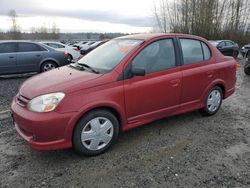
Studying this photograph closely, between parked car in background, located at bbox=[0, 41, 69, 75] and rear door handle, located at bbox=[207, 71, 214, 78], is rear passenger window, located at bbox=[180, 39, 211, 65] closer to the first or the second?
rear door handle, located at bbox=[207, 71, 214, 78]

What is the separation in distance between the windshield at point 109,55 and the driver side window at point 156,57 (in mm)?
187

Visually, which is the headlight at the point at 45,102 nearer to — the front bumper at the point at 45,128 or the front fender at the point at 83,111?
the front bumper at the point at 45,128

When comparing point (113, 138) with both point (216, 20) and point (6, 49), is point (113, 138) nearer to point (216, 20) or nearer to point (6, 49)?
point (6, 49)

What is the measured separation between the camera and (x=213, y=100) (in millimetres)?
4836

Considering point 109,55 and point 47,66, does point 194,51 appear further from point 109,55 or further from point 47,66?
A: point 47,66

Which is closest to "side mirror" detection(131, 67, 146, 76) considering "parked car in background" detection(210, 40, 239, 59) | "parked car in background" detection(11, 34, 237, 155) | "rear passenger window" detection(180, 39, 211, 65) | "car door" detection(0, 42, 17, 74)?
"parked car in background" detection(11, 34, 237, 155)

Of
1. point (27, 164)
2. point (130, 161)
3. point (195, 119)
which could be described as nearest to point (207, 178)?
point (130, 161)

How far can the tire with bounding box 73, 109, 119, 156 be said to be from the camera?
3.18m

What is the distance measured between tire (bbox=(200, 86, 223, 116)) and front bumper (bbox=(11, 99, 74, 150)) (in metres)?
2.81

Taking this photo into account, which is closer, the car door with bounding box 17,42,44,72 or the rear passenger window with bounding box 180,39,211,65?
the rear passenger window with bounding box 180,39,211,65

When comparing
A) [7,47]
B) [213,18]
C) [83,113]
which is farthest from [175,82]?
[213,18]

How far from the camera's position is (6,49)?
29.6 feet

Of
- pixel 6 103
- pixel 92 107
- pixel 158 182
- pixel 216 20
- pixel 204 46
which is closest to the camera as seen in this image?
pixel 158 182

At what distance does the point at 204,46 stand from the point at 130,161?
2671 millimetres
